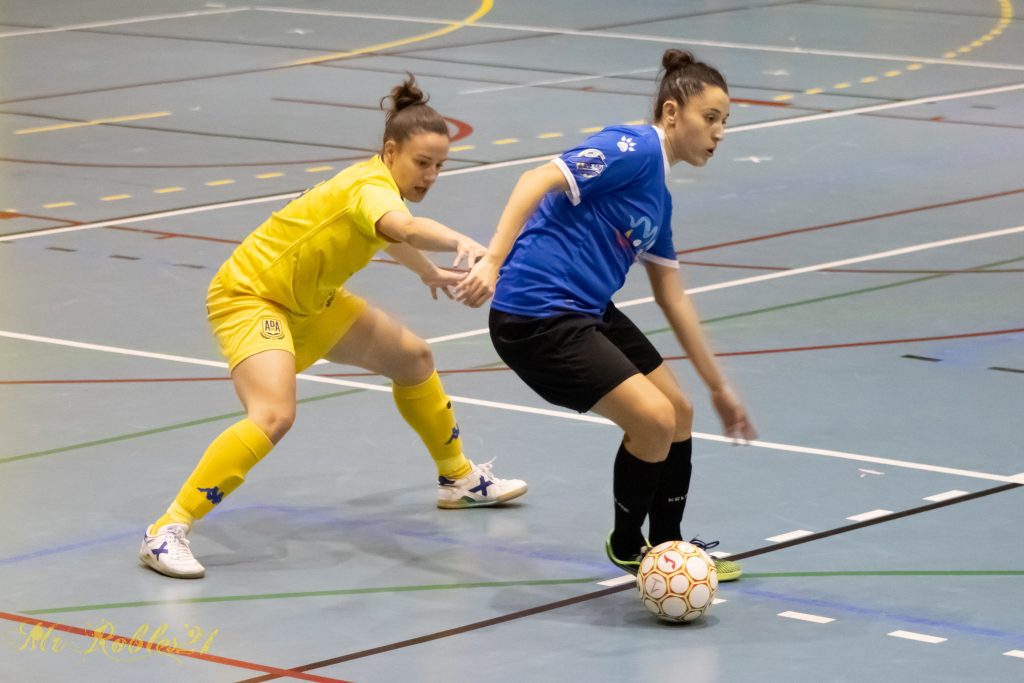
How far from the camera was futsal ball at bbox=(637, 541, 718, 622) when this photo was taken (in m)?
6.08

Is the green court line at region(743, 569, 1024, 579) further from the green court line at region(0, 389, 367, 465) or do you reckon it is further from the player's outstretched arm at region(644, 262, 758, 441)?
the green court line at region(0, 389, 367, 465)

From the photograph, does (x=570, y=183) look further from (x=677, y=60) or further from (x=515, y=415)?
(x=515, y=415)

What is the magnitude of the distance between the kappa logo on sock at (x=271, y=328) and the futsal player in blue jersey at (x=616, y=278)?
2.96 feet

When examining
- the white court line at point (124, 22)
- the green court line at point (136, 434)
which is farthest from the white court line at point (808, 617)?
the white court line at point (124, 22)

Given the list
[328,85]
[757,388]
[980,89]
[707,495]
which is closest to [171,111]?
[328,85]

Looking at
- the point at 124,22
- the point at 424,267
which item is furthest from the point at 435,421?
the point at 124,22

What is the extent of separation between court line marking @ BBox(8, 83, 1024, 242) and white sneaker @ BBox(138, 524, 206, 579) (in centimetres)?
657

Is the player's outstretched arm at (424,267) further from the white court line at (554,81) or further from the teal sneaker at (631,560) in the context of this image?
the white court line at (554,81)

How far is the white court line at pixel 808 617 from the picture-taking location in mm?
6133

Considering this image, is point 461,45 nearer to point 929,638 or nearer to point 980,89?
point 980,89

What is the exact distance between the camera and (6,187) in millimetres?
14758

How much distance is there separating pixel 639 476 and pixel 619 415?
0.24 metres

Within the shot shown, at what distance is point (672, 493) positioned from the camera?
6578 millimetres

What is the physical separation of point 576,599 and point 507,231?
1.31 metres
